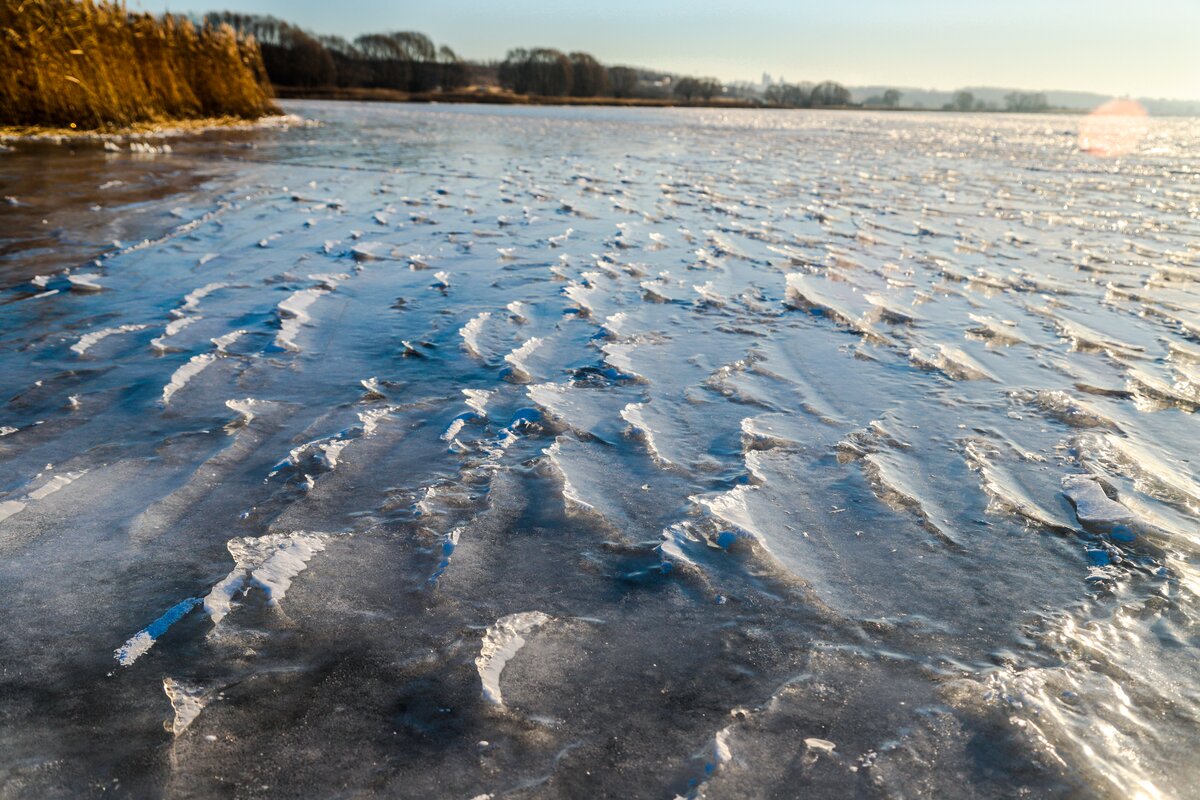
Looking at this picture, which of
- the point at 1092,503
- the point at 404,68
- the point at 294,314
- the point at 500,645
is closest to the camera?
the point at 500,645

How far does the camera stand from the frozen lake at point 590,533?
129 cm

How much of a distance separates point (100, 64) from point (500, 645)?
14641mm

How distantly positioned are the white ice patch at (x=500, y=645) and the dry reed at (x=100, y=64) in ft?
43.3

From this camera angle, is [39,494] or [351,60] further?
[351,60]

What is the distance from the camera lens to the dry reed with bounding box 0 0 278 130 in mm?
10812

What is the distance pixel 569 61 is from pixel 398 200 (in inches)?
3033

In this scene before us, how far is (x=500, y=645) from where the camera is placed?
153cm

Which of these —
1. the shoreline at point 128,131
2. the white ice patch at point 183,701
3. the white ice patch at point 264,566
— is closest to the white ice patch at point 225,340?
the white ice patch at point 264,566

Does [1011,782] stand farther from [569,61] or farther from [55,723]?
[569,61]

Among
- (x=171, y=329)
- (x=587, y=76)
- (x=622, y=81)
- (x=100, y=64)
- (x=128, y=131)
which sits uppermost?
(x=587, y=76)

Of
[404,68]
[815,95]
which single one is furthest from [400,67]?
[815,95]

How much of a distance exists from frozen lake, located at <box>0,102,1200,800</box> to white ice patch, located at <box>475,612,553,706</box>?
1 cm

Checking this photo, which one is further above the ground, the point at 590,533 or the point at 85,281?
the point at 590,533

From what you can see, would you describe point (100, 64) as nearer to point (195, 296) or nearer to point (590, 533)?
point (195, 296)
